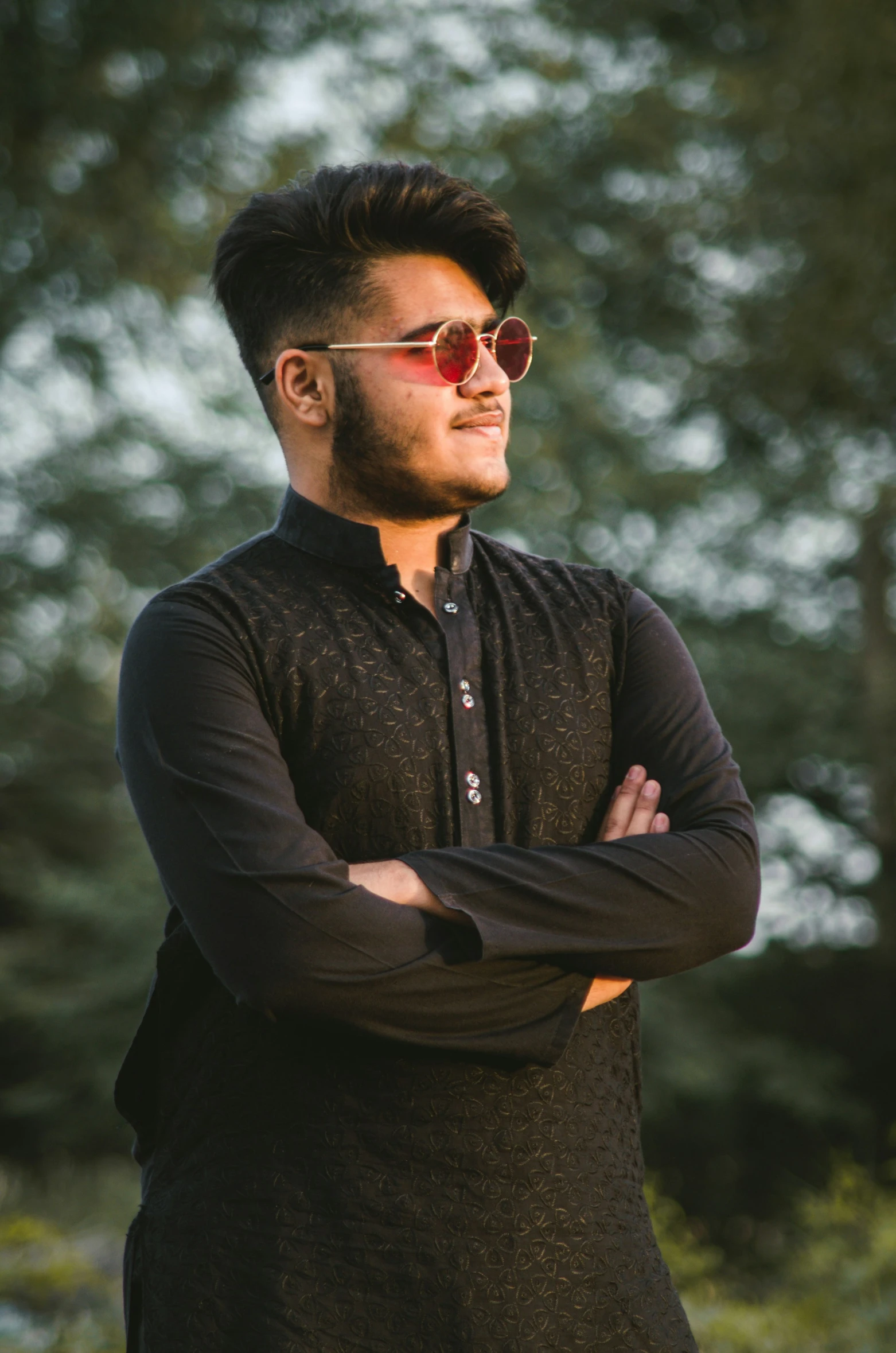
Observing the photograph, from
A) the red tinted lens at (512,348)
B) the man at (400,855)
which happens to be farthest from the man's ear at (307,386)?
the red tinted lens at (512,348)

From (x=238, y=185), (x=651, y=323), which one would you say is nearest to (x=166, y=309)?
(x=238, y=185)

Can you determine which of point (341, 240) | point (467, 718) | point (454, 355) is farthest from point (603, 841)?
point (341, 240)

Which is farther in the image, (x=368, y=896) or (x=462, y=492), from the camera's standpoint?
(x=462, y=492)

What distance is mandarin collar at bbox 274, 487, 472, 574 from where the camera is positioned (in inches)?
81.6

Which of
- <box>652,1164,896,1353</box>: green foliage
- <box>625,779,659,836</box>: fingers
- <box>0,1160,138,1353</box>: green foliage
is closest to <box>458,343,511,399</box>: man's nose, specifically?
<box>625,779,659,836</box>: fingers

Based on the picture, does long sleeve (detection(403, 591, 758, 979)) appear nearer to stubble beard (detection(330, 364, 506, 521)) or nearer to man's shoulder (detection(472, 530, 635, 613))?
man's shoulder (detection(472, 530, 635, 613))

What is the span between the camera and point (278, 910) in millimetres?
1740

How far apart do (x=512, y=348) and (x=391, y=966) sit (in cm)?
97

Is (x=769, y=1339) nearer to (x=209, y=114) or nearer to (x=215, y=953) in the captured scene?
(x=215, y=953)

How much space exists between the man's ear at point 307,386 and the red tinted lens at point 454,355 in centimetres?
18

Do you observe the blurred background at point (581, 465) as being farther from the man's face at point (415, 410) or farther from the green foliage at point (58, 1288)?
the man's face at point (415, 410)

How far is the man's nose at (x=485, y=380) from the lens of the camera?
2.02m

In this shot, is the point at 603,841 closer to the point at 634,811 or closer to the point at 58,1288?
the point at 634,811

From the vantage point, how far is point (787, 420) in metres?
11.7
